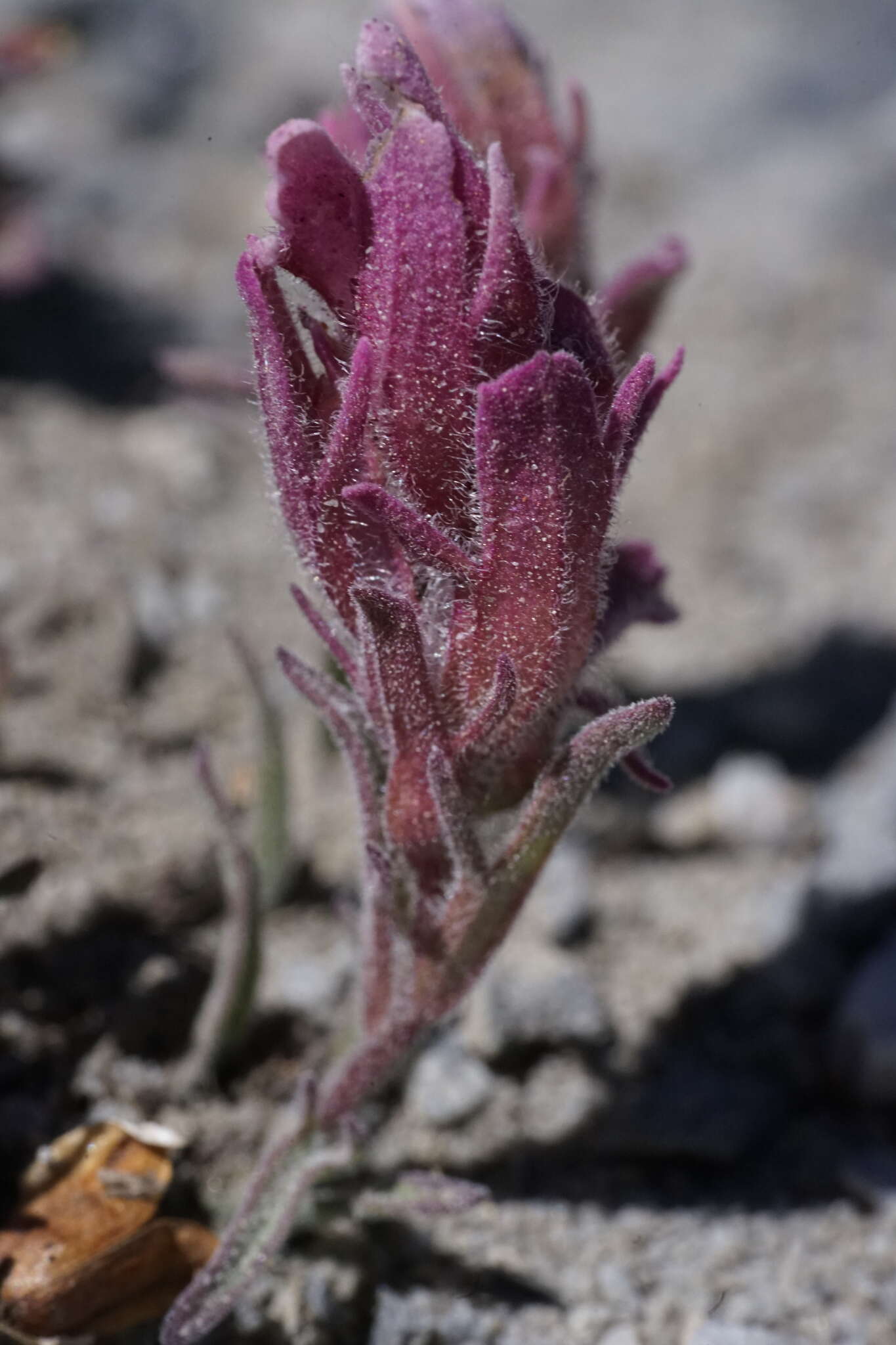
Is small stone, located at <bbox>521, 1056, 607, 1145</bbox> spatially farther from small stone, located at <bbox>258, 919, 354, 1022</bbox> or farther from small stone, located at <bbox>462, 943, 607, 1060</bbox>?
small stone, located at <bbox>258, 919, 354, 1022</bbox>

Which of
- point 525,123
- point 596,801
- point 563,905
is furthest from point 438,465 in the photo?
point 596,801

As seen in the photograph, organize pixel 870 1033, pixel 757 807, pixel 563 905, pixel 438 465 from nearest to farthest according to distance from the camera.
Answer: pixel 438 465
pixel 870 1033
pixel 563 905
pixel 757 807

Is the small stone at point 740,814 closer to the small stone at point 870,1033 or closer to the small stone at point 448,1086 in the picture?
the small stone at point 870,1033

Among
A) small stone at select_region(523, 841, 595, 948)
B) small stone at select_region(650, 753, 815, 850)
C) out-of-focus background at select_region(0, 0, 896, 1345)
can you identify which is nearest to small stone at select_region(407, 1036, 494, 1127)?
out-of-focus background at select_region(0, 0, 896, 1345)

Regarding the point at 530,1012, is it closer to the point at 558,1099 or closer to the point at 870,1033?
the point at 558,1099

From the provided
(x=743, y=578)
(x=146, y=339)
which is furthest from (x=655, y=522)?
(x=146, y=339)

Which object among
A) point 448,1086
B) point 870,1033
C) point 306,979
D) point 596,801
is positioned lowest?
point 870,1033
